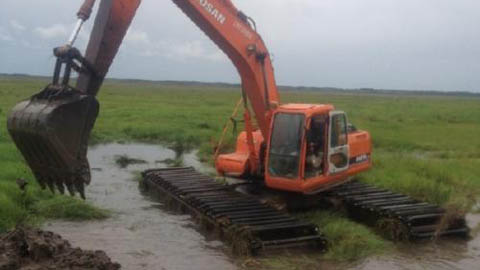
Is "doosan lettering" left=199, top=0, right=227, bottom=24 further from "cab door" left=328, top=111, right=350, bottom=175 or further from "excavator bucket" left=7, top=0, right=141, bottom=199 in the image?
"excavator bucket" left=7, top=0, right=141, bottom=199

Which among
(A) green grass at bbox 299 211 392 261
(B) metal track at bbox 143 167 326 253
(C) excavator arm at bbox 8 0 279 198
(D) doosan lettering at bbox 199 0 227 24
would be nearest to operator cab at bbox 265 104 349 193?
(B) metal track at bbox 143 167 326 253

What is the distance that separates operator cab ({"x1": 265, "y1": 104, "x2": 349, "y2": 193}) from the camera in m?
10.8

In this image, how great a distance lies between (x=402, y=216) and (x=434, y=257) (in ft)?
3.18

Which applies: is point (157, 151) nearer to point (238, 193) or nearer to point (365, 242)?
point (238, 193)

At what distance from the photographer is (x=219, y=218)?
10148 mm

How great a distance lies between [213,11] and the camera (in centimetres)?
1066

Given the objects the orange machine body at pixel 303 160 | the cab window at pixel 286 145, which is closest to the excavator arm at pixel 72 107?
the cab window at pixel 286 145

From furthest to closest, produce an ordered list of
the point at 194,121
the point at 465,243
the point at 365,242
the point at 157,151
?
the point at 194,121
the point at 157,151
the point at 465,243
the point at 365,242

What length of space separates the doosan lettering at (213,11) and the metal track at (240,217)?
123 inches

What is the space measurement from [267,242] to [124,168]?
915cm

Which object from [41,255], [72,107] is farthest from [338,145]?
[41,255]

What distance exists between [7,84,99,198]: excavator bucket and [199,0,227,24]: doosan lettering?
3.33 metres

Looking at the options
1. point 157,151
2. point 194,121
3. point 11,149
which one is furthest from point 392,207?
point 194,121

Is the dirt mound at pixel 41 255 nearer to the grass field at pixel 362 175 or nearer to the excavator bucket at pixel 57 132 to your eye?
the excavator bucket at pixel 57 132
